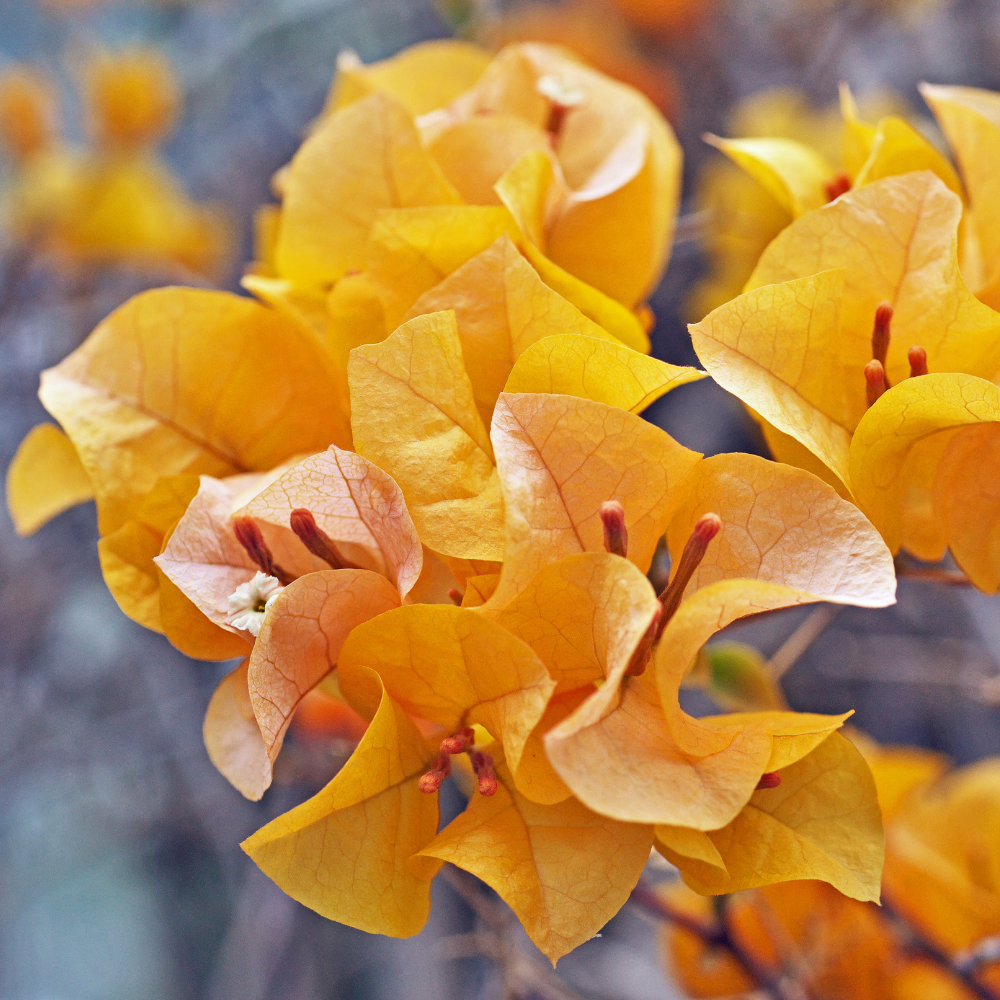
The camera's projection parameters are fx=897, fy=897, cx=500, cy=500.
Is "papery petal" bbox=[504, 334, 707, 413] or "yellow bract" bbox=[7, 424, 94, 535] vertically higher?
"papery petal" bbox=[504, 334, 707, 413]

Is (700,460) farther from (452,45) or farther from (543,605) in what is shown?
(452,45)

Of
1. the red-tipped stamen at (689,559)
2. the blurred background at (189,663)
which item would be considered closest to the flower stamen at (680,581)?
the red-tipped stamen at (689,559)

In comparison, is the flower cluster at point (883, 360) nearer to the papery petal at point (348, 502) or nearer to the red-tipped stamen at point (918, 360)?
the red-tipped stamen at point (918, 360)

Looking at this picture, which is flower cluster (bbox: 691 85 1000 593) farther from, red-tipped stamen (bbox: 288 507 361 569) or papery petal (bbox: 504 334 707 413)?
red-tipped stamen (bbox: 288 507 361 569)

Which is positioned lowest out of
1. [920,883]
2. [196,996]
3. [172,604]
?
[196,996]

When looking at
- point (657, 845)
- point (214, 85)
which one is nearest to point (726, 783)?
point (657, 845)

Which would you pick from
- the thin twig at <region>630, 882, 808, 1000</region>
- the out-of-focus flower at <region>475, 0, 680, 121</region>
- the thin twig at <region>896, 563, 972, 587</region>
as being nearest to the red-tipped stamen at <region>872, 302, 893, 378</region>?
the thin twig at <region>896, 563, 972, 587</region>
